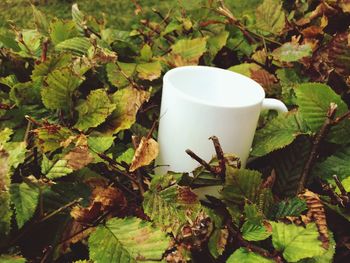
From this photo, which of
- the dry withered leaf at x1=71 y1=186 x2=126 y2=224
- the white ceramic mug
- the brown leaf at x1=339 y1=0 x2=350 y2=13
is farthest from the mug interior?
the brown leaf at x1=339 y1=0 x2=350 y2=13

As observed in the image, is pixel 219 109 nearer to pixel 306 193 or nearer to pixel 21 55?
pixel 306 193

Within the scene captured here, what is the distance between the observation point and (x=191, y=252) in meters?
0.55

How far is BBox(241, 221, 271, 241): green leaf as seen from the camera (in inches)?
21.5

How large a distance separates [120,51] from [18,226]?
17.3 inches

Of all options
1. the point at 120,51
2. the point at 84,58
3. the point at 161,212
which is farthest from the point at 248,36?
the point at 161,212

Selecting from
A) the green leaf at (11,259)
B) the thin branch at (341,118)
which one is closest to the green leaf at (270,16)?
the thin branch at (341,118)

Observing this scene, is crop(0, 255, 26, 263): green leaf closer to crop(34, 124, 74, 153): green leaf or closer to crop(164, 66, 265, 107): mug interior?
crop(34, 124, 74, 153): green leaf

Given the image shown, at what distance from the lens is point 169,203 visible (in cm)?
60

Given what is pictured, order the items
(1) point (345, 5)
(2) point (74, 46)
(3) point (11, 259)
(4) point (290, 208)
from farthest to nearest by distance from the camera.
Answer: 1. (1) point (345, 5)
2. (2) point (74, 46)
3. (4) point (290, 208)
4. (3) point (11, 259)

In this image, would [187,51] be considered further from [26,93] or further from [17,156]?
[17,156]

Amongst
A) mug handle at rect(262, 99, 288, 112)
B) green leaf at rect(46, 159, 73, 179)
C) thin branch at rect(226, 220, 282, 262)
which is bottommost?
thin branch at rect(226, 220, 282, 262)

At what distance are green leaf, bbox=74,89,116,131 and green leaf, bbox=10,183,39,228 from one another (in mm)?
169

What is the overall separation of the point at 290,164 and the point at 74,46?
39 cm

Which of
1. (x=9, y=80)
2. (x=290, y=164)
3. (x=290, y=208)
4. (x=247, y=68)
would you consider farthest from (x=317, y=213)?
(x=9, y=80)
